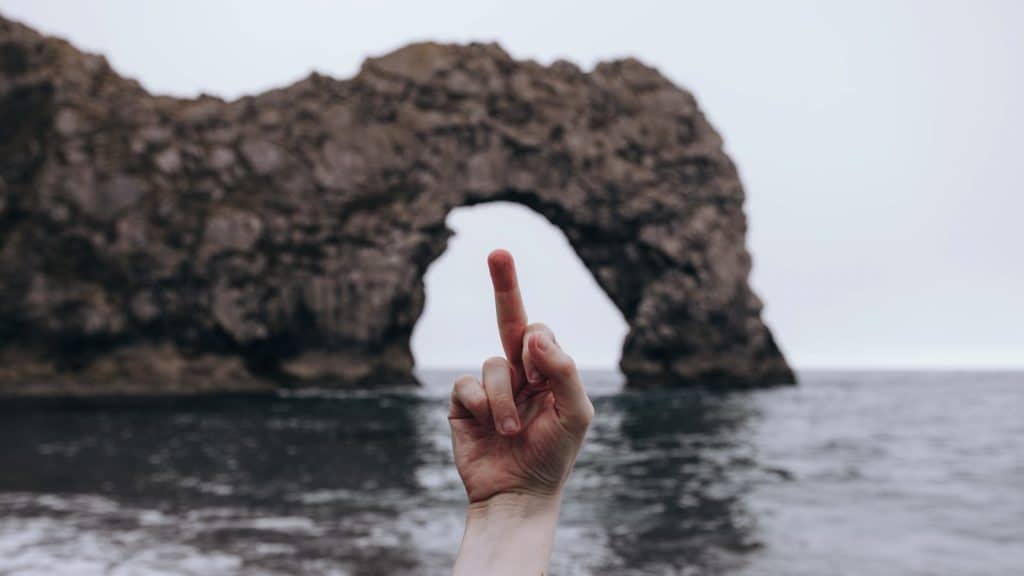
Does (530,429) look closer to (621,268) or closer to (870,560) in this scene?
(870,560)

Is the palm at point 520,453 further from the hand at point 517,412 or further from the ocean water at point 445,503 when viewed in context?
the ocean water at point 445,503

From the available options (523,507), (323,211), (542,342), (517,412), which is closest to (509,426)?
(517,412)

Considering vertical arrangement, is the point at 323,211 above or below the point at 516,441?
above

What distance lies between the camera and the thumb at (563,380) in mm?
2637

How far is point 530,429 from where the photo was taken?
119 inches

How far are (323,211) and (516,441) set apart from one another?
206 feet

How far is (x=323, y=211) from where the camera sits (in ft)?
209

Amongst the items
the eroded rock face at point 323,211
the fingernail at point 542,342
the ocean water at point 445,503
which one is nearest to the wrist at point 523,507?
the fingernail at point 542,342

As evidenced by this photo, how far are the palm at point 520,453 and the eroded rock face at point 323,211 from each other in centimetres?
5694

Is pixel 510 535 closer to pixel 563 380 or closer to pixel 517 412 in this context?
pixel 517 412

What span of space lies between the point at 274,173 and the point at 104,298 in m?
15.6

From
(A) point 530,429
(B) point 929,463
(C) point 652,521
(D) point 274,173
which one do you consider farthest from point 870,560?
(D) point 274,173

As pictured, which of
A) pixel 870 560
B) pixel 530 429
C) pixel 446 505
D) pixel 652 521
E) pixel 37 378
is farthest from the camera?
pixel 37 378

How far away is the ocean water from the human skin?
5.44 m
